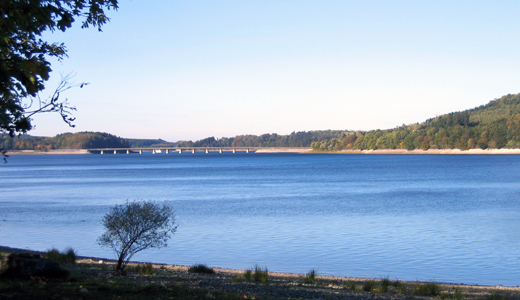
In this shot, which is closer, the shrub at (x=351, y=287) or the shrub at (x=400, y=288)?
the shrub at (x=400, y=288)

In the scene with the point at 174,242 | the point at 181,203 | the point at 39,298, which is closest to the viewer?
the point at 39,298

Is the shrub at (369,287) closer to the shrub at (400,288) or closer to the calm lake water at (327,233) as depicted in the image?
the shrub at (400,288)

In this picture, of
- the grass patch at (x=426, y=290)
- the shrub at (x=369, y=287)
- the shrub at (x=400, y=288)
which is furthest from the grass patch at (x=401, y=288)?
the shrub at (x=369, y=287)

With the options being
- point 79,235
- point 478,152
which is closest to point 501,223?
point 79,235

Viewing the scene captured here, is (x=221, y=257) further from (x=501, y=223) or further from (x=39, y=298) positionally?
(x=501, y=223)

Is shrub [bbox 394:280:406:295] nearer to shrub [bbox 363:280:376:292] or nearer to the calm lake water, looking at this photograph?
shrub [bbox 363:280:376:292]

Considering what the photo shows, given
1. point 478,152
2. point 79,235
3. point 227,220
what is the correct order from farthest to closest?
point 478,152 < point 227,220 < point 79,235

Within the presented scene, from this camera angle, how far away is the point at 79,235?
2595cm

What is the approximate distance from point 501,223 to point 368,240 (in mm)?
10424

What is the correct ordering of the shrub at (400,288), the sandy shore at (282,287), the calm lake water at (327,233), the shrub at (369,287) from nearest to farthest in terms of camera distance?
the sandy shore at (282,287) → the shrub at (400,288) → the shrub at (369,287) → the calm lake water at (327,233)

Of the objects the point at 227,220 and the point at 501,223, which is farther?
the point at 227,220

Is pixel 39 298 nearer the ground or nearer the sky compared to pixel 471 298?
nearer the sky

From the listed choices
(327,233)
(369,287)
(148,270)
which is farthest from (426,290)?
(327,233)

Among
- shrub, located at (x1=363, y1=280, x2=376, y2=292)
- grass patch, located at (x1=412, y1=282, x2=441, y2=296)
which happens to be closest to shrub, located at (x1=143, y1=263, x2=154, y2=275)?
shrub, located at (x1=363, y1=280, x2=376, y2=292)
